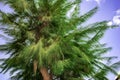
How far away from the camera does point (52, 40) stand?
9656 mm

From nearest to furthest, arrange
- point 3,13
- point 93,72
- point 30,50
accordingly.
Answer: point 30,50 → point 3,13 → point 93,72

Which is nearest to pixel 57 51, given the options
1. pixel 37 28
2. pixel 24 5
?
pixel 37 28

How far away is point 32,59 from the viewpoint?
9852 mm

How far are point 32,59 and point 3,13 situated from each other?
77.0 inches

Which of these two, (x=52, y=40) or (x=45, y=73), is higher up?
(x=52, y=40)

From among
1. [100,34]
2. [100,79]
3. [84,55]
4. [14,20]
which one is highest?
[14,20]

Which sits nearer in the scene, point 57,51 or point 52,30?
point 57,51

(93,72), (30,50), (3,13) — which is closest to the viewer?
(30,50)

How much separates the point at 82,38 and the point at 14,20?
2.53 meters

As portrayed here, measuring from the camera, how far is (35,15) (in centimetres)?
1023

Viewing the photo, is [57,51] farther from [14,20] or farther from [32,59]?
[14,20]

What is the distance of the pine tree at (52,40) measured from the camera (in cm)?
955

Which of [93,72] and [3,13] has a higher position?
[3,13]

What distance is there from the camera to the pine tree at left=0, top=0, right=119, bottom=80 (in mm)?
9547
